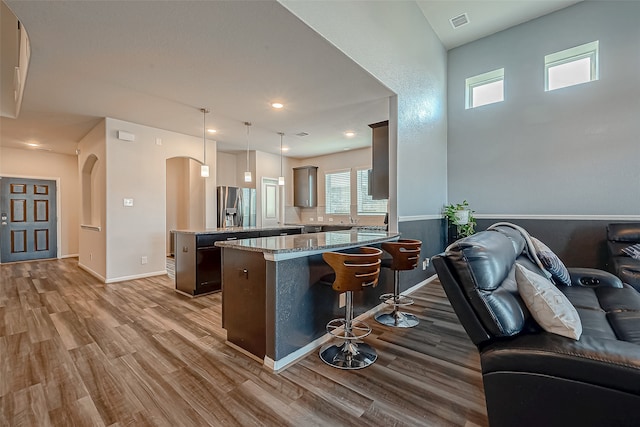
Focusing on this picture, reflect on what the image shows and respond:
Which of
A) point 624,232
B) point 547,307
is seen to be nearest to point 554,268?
point 547,307

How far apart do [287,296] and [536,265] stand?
2.12m

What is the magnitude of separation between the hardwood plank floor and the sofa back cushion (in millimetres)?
713

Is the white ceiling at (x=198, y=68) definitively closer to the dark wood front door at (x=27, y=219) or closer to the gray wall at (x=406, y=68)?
the gray wall at (x=406, y=68)

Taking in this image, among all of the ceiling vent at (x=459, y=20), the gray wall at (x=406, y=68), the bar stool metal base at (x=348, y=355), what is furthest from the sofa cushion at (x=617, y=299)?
the ceiling vent at (x=459, y=20)

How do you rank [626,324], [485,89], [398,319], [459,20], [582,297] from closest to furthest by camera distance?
[626,324] < [582,297] < [398,319] < [459,20] < [485,89]

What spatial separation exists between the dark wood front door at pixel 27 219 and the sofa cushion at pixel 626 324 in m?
9.96

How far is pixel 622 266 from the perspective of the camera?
3.19 metres

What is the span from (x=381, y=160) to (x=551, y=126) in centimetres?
268

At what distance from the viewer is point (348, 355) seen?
228 cm

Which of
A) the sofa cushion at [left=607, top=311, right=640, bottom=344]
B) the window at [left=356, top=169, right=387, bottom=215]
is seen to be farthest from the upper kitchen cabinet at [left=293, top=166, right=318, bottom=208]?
the sofa cushion at [left=607, top=311, right=640, bottom=344]

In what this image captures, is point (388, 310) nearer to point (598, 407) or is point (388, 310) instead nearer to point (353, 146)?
point (598, 407)

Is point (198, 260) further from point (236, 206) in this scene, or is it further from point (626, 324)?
point (626, 324)

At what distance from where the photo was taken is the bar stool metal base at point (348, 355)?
2.18 metres

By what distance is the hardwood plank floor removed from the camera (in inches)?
65.2
